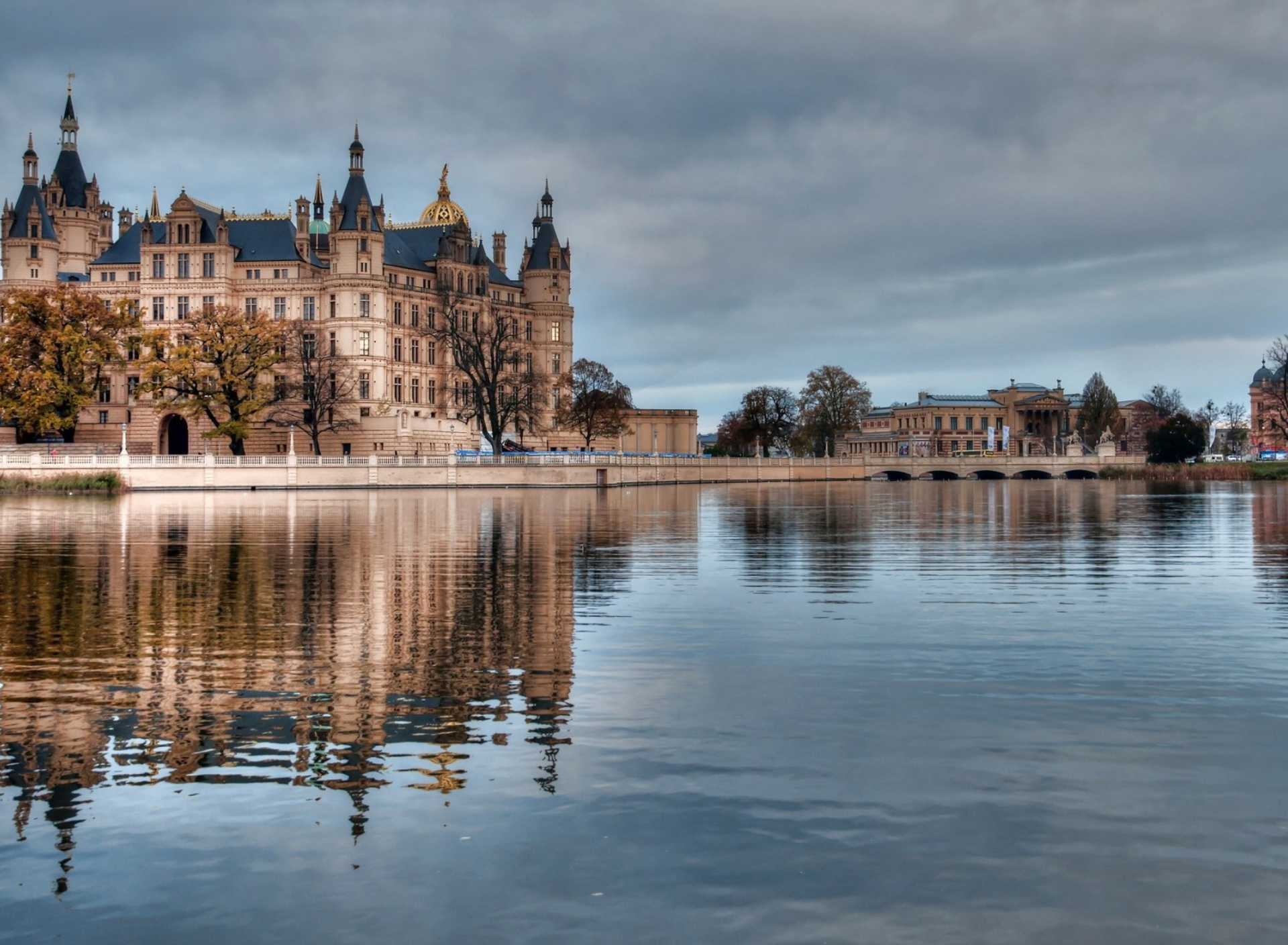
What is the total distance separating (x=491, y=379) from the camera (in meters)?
101

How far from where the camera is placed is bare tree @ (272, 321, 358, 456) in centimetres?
9712

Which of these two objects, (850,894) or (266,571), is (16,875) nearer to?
(850,894)

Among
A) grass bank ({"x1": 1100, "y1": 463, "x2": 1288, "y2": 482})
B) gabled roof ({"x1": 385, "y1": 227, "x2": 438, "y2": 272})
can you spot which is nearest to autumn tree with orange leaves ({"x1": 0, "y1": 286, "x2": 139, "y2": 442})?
gabled roof ({"x1": 385, "y1": 227, "x2": 438, "y2": 272})

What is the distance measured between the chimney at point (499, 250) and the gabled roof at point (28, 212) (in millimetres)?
43961

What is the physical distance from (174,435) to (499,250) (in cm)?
4285

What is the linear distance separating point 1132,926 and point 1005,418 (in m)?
181

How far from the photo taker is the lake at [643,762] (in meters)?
6.34

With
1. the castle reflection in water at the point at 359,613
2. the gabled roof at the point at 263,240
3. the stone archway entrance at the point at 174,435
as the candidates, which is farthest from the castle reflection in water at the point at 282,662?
the gabled roof at the point at 263,240

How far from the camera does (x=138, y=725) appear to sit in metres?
9.94

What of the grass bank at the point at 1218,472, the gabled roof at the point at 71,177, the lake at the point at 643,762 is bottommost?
the lake at the point at 643,762

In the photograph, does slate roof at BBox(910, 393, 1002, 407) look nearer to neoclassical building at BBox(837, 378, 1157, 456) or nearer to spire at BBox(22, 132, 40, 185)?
neoclassical building at BBox(837, 378, 1157, 456)

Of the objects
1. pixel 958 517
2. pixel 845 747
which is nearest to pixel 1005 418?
pixel 958 517

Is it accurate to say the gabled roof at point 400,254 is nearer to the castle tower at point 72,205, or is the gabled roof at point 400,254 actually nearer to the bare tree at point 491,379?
the bare tree at point 491,379

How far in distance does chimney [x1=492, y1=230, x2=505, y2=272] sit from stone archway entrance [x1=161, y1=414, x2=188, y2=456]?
1591 inches
